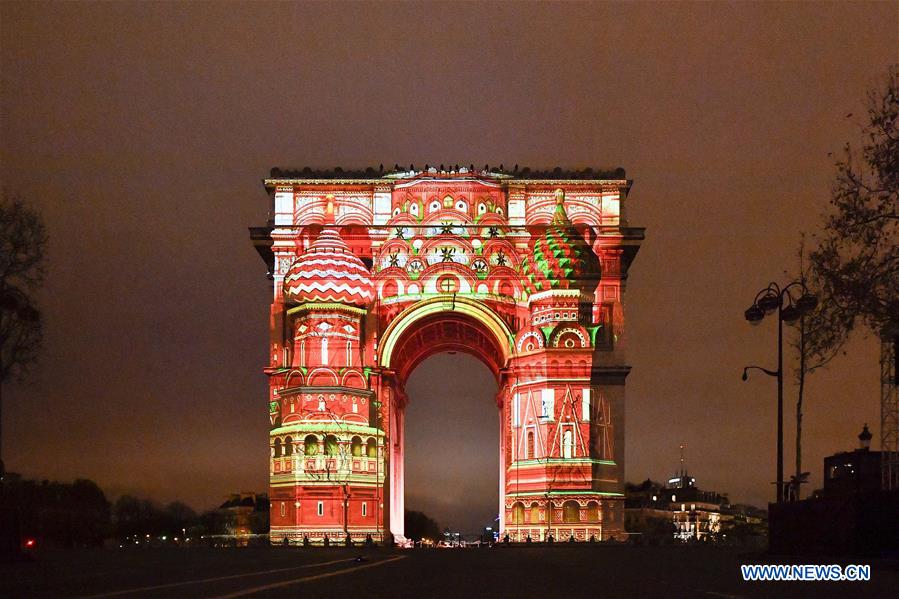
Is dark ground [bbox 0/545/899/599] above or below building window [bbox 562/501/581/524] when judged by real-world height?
Result: above

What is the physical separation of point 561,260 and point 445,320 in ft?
26.8

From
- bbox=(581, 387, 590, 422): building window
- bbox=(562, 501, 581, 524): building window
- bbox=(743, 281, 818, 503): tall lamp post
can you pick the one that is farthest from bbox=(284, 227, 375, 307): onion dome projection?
bbox=(743, 281, 818, 503): tall lamp post

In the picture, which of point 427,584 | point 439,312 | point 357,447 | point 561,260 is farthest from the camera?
point 439,312

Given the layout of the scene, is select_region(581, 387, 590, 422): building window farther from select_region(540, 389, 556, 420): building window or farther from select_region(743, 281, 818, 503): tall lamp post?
select_region(743, 281, 818, 503): tall lamp post

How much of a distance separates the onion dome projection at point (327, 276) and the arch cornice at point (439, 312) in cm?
253

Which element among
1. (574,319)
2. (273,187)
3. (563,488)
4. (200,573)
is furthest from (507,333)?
(200,573)

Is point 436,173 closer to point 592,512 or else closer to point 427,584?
point 592,512

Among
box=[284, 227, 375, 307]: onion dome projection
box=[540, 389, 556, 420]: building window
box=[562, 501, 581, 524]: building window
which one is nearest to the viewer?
box=[562, 501, 581, 524]: building window

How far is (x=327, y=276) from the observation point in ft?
240

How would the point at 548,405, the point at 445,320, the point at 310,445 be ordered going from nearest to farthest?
the point at 310,445 < the point at 548,405 < the point at 445,320

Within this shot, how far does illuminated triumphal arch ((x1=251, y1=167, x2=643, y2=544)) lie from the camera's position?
238 feet

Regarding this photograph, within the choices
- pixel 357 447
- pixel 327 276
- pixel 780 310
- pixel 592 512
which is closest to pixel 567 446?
pixel 592 512

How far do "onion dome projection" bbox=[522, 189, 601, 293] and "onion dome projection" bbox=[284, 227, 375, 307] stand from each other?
9.87m

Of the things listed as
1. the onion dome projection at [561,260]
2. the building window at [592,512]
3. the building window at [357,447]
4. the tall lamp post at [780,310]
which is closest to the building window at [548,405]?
the building window at [592,512]
